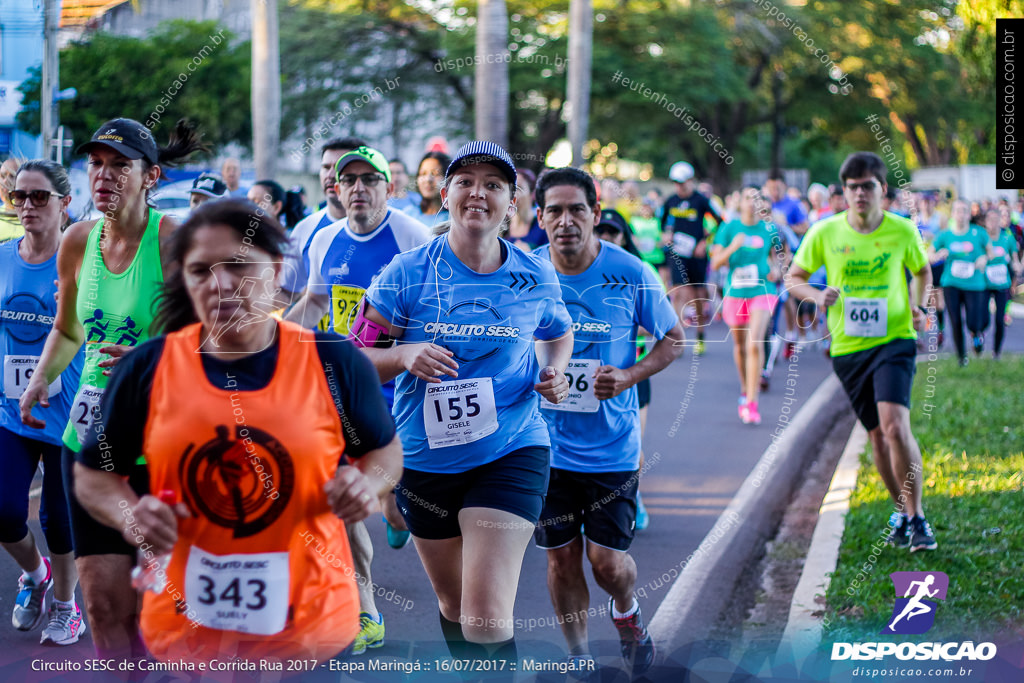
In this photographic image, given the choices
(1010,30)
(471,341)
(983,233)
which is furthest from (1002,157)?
(983,233)

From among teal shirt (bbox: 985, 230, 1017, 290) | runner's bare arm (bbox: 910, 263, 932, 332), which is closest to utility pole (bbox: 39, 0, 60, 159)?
runner's bare arm (bbox: 910, 263, 932, 332)

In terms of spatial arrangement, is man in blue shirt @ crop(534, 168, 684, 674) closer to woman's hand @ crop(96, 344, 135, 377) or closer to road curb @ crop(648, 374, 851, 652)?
road curb @ crop(648, 374, 851, 652)

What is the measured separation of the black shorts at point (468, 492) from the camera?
3486 mm

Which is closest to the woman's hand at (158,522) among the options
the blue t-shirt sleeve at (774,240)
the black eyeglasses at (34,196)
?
the black eyeglasses at (34,196)

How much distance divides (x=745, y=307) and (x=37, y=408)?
763cm

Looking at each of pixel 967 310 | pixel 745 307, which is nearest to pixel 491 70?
pixel 745 307

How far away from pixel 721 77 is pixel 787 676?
79.4 feet

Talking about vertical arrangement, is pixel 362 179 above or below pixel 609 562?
above

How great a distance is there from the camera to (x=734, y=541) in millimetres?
6070

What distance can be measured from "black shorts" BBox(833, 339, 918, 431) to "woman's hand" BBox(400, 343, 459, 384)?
3.13 m

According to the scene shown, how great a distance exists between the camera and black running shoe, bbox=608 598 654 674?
427 centimetres

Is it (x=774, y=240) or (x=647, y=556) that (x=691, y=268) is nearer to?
(x=774, y=240)

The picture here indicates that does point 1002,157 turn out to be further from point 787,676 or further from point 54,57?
point 54,57

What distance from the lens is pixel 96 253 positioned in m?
3.51
